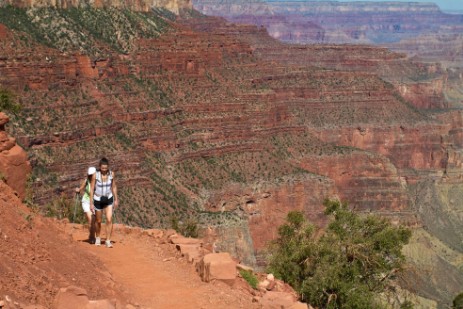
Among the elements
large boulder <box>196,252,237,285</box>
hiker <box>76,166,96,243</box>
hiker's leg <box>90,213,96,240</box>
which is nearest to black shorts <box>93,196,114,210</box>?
hiker <box>76,166,96,243</box>

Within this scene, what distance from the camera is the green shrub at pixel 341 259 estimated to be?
22469mm

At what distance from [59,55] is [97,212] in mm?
44727

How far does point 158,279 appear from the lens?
65.1ft

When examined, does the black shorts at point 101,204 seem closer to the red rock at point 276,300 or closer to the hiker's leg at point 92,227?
the hiker's leg at point 92,227

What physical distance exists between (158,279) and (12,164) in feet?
19.3

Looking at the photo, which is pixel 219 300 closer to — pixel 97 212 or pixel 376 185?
pixel 97 212

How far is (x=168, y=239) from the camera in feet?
78.6

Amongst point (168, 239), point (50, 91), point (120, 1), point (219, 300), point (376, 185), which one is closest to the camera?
point (219, 300)

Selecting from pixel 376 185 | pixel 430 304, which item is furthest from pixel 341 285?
pixel 376 185

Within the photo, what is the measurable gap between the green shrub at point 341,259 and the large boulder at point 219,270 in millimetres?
3049

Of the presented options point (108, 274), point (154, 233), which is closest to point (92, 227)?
point (154, 233)

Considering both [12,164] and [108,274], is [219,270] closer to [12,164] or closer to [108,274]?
[108,274]

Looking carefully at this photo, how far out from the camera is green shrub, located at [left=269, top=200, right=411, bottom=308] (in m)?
22.5

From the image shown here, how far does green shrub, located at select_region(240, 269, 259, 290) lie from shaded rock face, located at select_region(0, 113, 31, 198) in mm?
6926
